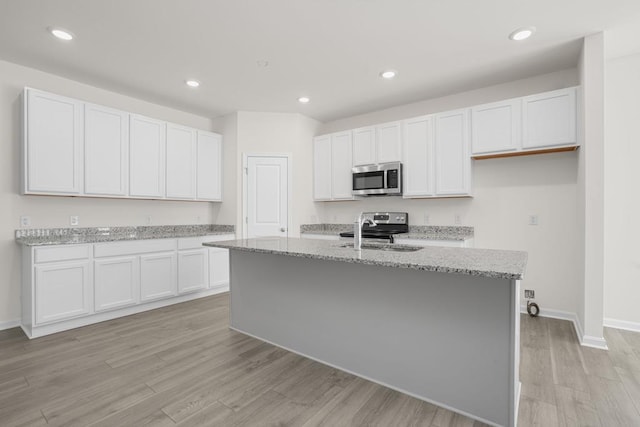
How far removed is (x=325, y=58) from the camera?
3.25m

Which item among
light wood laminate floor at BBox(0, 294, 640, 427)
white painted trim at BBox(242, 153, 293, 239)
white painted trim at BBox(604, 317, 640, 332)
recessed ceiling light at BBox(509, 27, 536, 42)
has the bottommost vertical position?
light wood laminate floor at BBox(0, 294, 640, 427)

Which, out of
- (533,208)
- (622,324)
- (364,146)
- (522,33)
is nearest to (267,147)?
(364,146)

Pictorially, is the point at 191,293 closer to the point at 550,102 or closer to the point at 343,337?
the point at 343,337

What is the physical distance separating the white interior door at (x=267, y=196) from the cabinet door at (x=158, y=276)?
48.0 inches

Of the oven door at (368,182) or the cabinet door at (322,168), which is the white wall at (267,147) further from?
the oven door at (368,182)

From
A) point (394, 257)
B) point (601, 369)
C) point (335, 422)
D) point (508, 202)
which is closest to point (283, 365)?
point (335, 422)

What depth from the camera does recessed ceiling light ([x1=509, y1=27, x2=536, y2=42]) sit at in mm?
2732

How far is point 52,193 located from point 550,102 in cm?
525

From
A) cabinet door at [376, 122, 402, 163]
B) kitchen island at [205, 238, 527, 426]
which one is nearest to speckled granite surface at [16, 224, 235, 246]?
kitchen island at [205, 238, 527, 426]

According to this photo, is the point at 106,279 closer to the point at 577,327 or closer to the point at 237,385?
the point at 237,385

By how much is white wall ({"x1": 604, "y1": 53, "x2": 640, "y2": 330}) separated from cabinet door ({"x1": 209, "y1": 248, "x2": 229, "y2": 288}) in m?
4.66

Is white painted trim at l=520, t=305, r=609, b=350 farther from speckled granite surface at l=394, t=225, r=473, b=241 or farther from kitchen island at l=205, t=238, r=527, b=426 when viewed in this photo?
kitchen island at l=205, t=238, r=527, b=426

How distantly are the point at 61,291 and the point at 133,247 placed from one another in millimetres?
773

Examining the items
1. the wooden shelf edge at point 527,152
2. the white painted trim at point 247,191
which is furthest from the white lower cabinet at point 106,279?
the wooden shelf edge at point 527,152
